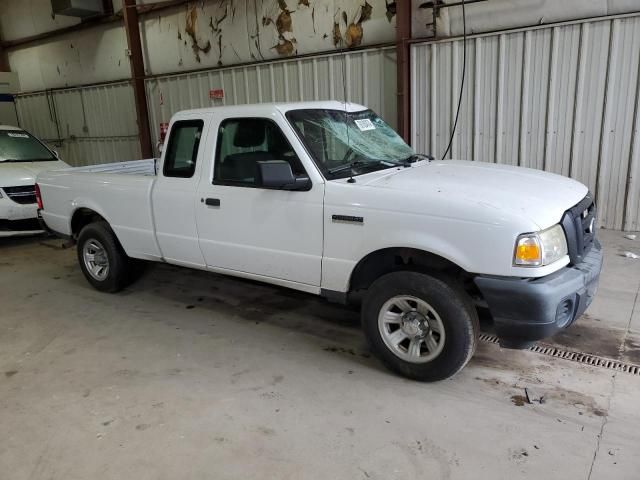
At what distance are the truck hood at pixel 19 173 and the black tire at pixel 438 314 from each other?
647 cm

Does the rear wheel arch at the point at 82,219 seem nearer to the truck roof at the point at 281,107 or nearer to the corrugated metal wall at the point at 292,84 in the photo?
the truck roof at the point at 281,107

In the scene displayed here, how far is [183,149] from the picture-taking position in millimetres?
4473

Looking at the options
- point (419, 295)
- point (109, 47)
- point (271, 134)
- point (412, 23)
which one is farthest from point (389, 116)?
point (109, 47)

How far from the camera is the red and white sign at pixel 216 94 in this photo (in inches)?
417

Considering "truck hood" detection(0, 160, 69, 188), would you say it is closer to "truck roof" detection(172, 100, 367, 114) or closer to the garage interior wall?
the garage interior wall

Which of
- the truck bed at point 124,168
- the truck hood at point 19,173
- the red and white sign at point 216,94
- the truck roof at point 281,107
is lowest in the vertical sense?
the truck hood at point 19,173

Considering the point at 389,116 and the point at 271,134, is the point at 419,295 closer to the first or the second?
the point at 271,134

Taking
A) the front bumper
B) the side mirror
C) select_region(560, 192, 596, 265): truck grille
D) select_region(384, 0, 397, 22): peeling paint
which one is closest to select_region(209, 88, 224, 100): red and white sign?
select_region(384, 0, 397, 22): peeling paint

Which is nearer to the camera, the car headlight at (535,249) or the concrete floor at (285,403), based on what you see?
the concrete floor at (285,403)

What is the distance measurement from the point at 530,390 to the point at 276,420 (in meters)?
1.63

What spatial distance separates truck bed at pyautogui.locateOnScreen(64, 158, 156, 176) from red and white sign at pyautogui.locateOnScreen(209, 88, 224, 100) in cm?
463

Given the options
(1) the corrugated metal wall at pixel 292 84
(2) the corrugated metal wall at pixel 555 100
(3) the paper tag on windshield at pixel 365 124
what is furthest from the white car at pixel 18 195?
(2) the corrugated metal wall at pixel 555 100

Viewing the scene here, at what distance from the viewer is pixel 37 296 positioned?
5.59 meters

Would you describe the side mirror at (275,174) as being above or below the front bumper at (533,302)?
above
